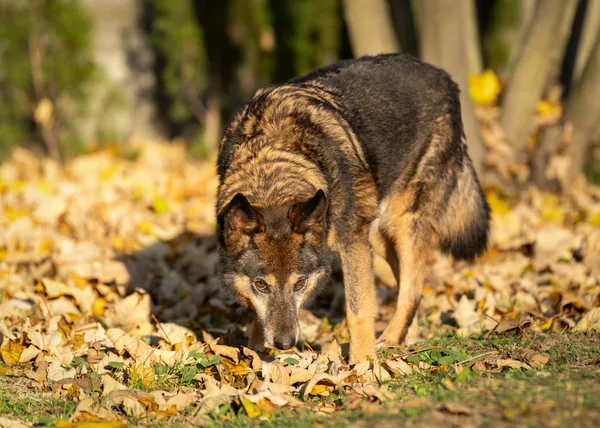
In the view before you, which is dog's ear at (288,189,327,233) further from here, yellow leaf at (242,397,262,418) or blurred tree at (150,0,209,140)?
blurred tree at (150,0,209,140)

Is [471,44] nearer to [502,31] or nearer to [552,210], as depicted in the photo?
[552,210]

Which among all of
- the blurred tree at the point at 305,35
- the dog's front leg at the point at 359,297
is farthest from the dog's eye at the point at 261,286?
the blurred tree at the point at 305,35

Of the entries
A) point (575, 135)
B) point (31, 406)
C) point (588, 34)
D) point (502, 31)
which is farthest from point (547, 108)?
point (31, 406)

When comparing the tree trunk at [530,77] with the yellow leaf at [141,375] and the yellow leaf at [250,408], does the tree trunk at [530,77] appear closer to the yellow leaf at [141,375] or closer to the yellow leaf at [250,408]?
the yellow leaf at [141,375]

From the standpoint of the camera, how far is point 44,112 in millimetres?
11812

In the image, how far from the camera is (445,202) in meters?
6.08

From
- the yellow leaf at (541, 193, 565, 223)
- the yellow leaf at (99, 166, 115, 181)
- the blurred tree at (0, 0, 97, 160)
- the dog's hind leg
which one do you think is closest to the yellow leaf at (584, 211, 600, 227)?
Result: the yellow leaf at (541, 193, 565, 223)

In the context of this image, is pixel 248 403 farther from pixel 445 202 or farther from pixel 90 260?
pixel 90 260

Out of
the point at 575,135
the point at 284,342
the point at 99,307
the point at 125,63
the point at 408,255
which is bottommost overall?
the point at 99,307

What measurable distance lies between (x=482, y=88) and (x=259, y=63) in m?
5.26

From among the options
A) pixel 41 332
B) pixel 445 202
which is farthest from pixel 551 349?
pixel 41 332

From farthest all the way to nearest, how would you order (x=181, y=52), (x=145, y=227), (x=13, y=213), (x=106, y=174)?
(x=181, y=52), (x=106, y=174), (x=13, y=213), (x=145, y=227)

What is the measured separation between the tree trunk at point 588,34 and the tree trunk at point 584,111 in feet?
2.16

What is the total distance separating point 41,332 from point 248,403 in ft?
7.03
